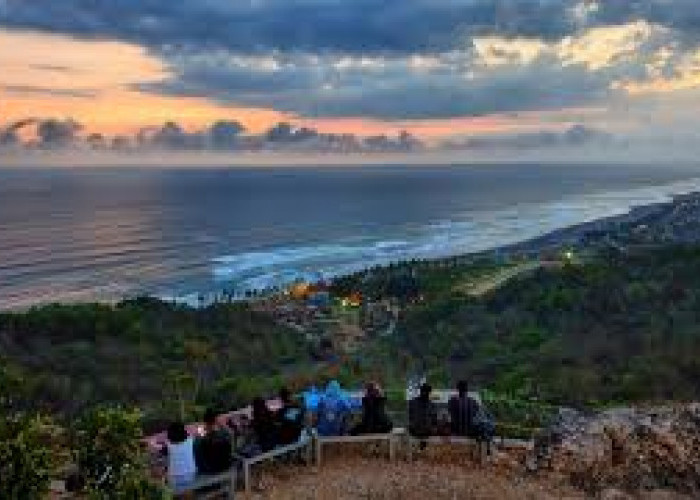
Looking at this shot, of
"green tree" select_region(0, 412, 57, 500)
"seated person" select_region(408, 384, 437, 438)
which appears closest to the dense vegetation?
"green tree" select_region(0, 412, 57, 500)

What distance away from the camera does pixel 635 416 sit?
14422mm

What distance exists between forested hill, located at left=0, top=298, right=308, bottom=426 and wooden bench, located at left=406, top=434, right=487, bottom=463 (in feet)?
15.7

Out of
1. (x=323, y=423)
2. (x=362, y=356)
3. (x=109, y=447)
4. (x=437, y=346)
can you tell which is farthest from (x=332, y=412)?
(x=437, y=346)

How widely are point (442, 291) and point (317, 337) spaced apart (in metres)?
19.7

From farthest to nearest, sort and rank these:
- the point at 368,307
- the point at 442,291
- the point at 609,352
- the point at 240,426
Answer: the point at 442,291, the point at 368,307, the point at 609,352, the point at 240,426

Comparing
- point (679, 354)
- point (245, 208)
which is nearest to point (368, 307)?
point (679, 354)

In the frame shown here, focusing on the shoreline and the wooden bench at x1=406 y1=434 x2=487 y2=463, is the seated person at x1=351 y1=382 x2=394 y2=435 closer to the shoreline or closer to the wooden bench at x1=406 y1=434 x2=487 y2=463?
the wooden bench at x1=406 y1=434 x2=487 y2=463

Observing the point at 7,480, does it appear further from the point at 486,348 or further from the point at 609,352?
the point at 486,348

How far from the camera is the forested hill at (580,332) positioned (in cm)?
2084

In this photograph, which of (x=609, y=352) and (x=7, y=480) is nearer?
(x=7, y=480)

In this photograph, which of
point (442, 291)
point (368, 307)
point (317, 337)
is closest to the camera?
point (317, 337)

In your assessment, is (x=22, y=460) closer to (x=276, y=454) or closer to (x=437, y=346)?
(x=276, y=454)

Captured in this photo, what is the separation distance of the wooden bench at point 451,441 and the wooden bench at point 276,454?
4.47ft

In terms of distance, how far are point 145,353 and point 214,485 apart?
2618cm
